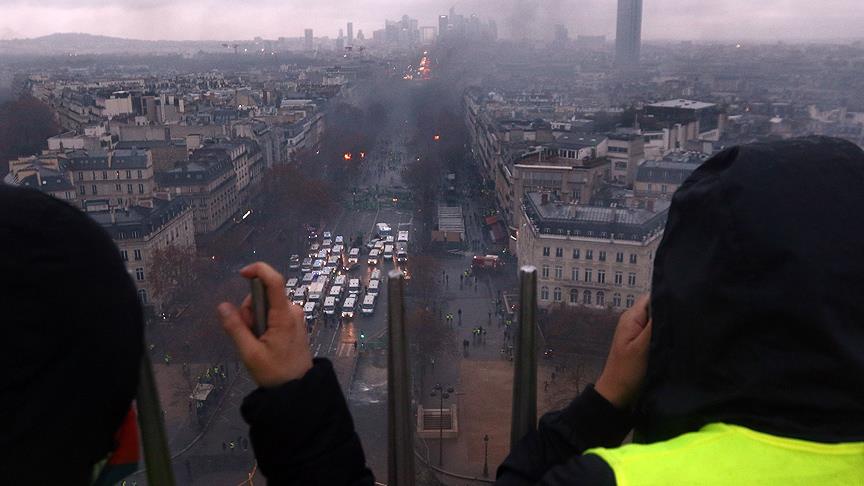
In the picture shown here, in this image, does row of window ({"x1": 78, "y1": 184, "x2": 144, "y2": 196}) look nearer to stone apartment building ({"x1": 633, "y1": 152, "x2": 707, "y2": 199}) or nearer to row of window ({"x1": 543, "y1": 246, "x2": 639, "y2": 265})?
row of window ({"x1": 543, "y1": 246, "x2": 639, "y2": 265})

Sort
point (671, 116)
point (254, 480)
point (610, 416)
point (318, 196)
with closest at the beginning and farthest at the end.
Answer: point (610, 416) < point (254, 480) < point (318, 196) < point (671, 116)

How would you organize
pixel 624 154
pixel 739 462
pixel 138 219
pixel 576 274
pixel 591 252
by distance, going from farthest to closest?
pixel 624 154, pixel 591 252, pixel 576 274, pixel 138 219, pixel 739 462

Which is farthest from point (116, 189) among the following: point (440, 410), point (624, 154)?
point (624, 154)

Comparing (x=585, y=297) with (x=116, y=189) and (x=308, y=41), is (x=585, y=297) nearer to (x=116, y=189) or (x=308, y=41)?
(x=116, y=189)

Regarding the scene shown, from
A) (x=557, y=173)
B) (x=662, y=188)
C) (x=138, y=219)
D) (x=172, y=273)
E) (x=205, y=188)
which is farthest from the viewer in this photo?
(x=205, y=188)

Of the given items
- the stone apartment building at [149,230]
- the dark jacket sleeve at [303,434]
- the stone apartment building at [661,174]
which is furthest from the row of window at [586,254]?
the dark jacket sleeve at [303,434]

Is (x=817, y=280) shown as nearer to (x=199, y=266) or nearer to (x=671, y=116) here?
(x=199, y=266)

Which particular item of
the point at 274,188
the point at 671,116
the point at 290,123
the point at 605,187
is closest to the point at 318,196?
the point at 274,188
